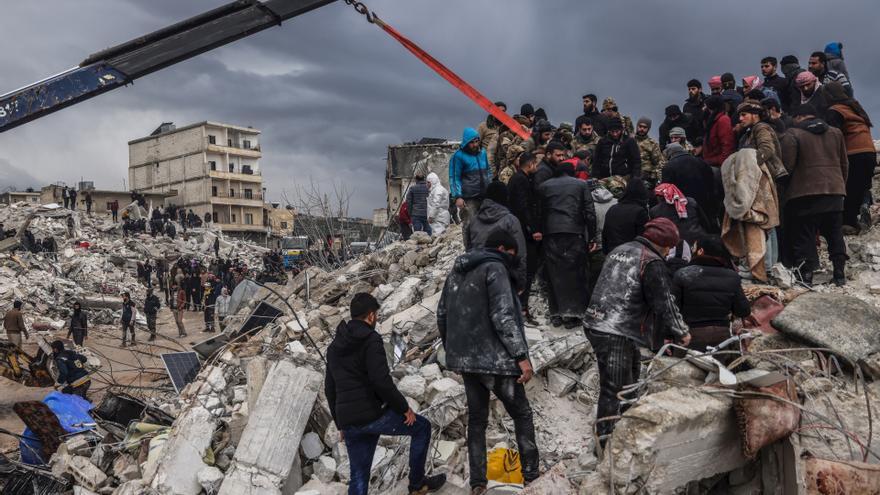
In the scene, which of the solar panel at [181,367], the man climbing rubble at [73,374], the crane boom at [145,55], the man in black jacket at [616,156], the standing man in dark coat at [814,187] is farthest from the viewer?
the man climbing rubble at [73,374]

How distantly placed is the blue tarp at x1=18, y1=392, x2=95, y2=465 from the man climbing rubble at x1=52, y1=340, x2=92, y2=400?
319 centimetres

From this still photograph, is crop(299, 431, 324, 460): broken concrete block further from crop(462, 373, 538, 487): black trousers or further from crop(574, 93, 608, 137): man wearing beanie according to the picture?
crop(574, 93, 608, 137): man wearing beanie

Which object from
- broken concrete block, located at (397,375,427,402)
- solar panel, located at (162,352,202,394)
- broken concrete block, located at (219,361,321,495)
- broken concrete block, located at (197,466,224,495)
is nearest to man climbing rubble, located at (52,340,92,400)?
solar panel, located at (162,352,202,394)

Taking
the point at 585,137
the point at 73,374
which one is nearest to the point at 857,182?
the point at 585,137

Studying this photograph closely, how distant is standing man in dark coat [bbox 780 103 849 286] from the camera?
22.3ft

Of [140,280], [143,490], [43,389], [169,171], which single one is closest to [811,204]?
[143,490]

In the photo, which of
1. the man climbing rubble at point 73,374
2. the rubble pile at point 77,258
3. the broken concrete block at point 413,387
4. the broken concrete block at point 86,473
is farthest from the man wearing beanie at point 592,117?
the rubble pile at point 77,258

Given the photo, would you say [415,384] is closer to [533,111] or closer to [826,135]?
[826,135]

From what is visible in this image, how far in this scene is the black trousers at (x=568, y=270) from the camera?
6.38 m

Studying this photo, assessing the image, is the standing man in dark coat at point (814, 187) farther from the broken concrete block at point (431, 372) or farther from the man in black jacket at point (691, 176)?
the broken concrete block at point (431, 372)

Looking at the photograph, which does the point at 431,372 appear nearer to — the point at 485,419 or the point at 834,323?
the point at 485,419

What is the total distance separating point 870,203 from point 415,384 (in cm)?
705

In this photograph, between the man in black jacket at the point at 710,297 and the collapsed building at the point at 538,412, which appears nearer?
the collapsed building at the point at 538,412

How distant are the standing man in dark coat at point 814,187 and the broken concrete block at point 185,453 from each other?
239 inches
